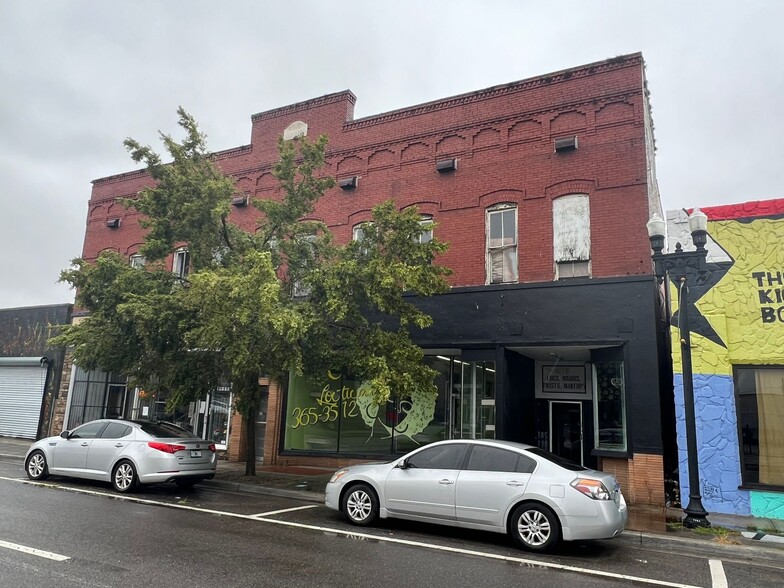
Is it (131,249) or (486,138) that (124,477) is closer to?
(486,138)

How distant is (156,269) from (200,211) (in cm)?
198

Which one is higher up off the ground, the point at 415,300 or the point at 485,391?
the point at 415,300

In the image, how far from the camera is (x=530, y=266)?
1339 centimetres

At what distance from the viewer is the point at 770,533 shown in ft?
28.9

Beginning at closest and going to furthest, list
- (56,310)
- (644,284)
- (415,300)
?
(644,284) < (415,300) < (56,310)

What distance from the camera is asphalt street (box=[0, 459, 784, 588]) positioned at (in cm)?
577

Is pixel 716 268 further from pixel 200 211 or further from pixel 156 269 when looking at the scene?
pixel 156 269

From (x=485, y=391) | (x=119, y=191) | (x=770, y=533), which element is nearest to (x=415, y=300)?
(x=485, y=391)

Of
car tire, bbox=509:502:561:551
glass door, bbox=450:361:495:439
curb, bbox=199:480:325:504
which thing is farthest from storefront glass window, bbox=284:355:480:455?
car tire, bbox=509:502:561:551

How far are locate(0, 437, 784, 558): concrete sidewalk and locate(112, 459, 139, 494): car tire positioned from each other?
1912 millimetres

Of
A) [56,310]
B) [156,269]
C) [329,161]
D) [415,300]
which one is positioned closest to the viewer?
[156,269]

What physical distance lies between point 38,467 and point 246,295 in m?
6.37

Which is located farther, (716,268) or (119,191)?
(119,191)

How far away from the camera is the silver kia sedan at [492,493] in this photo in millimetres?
7215
